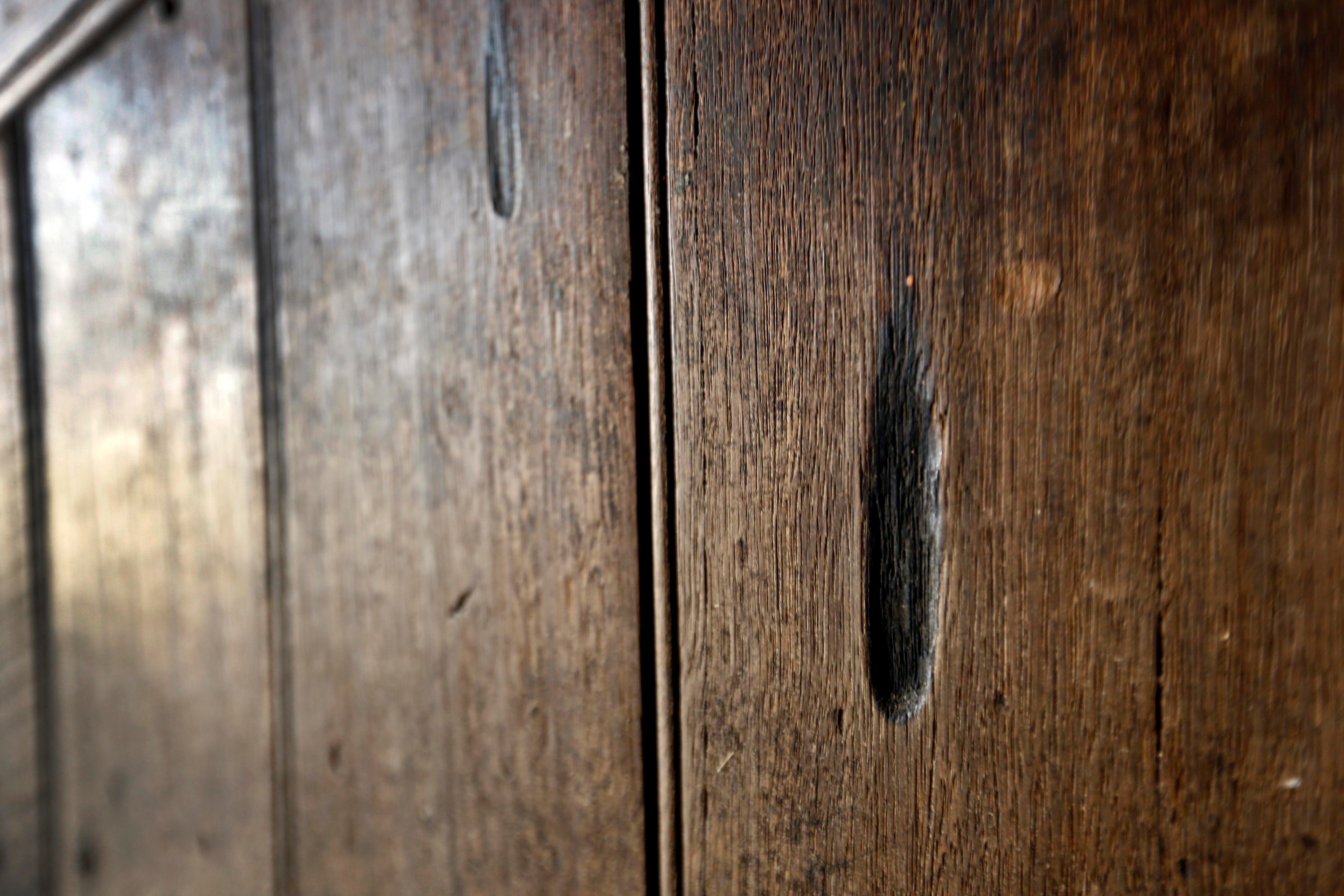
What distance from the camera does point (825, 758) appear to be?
0.32 meters

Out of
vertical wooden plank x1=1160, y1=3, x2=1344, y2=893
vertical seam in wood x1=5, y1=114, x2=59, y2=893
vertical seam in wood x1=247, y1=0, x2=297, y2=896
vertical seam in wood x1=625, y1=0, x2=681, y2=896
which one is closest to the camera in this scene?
vertical wooden plank x1=1160, y1=3, x2=1344, y2=893

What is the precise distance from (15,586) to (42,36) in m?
0.39

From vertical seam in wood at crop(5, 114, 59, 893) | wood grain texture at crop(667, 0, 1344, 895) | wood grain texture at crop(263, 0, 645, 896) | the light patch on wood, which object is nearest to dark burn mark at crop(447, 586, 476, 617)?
wood grain texture at crop(263, 0, 645, 896)

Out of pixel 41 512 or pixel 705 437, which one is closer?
pixel 705 437

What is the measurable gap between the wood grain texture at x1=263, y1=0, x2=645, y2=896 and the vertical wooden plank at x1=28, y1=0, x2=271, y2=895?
0.14 feet

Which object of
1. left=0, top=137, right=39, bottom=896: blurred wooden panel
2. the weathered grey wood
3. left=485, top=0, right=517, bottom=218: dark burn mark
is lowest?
left=0, top=137, right=39, bottom=896: blurred wooden panel

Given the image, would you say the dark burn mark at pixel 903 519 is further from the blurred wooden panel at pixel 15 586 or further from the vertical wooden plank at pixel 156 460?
the blurred wooden panel at pixel 15 586

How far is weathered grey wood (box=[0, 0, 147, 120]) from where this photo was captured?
1.72 ft

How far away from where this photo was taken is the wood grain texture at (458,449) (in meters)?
0.37

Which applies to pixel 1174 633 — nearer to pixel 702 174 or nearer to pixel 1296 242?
pixel 1296 242

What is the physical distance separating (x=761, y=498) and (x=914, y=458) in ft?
0.21

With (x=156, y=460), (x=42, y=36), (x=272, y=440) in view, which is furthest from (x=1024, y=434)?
(x=42, y=36)

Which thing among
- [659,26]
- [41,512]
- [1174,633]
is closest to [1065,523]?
[1174,633]

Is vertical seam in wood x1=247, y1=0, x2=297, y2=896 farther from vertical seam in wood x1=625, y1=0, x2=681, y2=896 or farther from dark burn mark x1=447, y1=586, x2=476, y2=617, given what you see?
vertical seam in wood x1=625, y1=0, x2=681, y2=896
